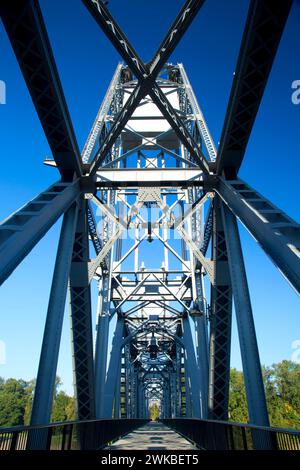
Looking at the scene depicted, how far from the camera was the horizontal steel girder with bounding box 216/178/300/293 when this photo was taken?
5957 mm

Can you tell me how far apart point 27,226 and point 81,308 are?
597 centimetres

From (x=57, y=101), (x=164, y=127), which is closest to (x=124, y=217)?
(x=164, y=127)

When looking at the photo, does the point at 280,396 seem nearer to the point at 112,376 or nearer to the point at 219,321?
the point at 112,376

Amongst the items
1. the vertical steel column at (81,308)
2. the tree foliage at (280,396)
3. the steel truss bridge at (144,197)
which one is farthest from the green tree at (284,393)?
the vertical steel column at (81,308)

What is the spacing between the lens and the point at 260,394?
7738mm

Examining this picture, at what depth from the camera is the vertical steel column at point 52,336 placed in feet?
24.1

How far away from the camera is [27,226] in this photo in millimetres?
6887

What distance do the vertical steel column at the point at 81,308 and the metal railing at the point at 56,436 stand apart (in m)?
2.04

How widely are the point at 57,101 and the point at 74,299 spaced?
6.63 metres

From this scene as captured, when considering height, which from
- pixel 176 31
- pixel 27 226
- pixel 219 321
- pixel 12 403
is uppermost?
pixel 12 403

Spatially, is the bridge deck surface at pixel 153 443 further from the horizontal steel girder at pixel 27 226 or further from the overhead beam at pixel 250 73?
the overhead beam at pixel 250 73

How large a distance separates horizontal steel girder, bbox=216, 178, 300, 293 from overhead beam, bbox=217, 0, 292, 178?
3.94ft

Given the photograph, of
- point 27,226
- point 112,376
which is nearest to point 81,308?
point 27,226

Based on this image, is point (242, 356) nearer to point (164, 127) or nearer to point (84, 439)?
point (84, 439)
